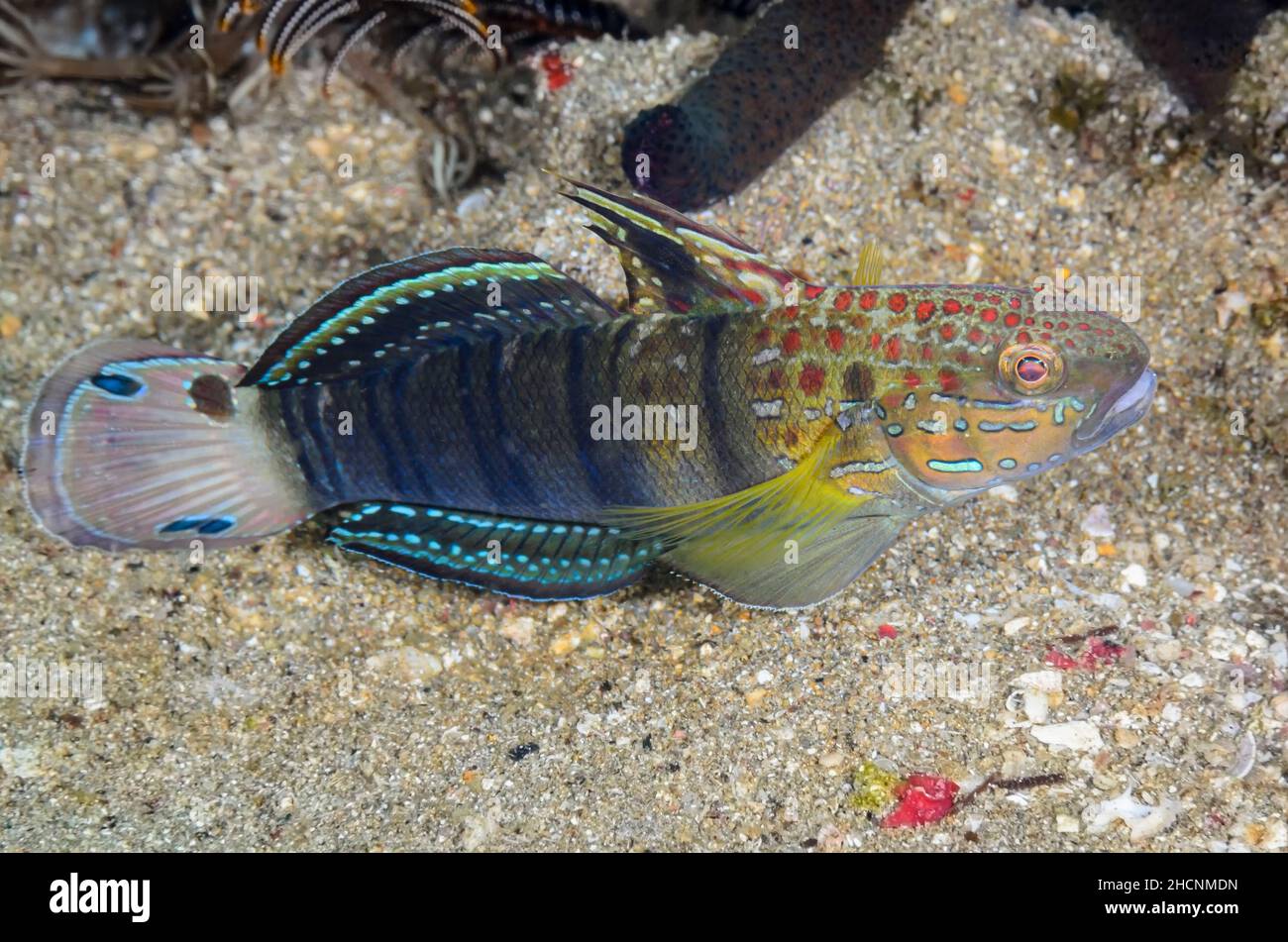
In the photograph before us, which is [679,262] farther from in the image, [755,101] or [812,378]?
[755,101]

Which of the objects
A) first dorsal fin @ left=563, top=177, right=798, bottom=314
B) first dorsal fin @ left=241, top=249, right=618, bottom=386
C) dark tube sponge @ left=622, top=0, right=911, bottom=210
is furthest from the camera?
dark tube sponge @ left=622, top=0, right=911, bottom=210

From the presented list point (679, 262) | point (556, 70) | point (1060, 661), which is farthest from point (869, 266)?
point (556, 70)

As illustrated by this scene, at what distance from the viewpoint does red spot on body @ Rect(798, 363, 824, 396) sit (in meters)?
2.87

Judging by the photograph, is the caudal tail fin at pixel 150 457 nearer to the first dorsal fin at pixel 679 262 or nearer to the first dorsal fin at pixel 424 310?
the first dorsal fin at pixel 424 310

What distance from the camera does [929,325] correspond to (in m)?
2.83

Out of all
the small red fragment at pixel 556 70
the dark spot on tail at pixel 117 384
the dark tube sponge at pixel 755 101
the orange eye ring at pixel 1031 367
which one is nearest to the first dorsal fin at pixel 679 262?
the orange eye ring at pixel 1031 367

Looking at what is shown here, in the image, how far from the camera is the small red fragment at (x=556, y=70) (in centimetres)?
464

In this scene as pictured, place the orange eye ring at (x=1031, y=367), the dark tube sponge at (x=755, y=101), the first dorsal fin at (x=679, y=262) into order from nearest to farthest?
1. the orange eye ring at (x=1031, y=367)
2. the first dorsal fin at (x=679, y=262)
3. the dark tube sponge at (x=755, y=101)

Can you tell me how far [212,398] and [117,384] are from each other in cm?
34

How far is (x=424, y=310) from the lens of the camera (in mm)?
3137

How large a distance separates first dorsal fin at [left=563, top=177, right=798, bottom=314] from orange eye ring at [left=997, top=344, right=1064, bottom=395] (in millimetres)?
689

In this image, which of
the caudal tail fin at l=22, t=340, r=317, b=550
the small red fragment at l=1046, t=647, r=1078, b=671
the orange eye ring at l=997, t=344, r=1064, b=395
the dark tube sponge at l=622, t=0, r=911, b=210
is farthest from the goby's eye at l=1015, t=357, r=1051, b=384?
the caudal tail fin at l=22, t=340, r=317, b=550

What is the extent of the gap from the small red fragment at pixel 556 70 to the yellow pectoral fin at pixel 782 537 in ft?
8.54

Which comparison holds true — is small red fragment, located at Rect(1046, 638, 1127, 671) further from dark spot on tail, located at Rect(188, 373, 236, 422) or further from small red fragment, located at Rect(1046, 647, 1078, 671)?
dark spot on tail, located at Rect(188, 373, 236, 422)
